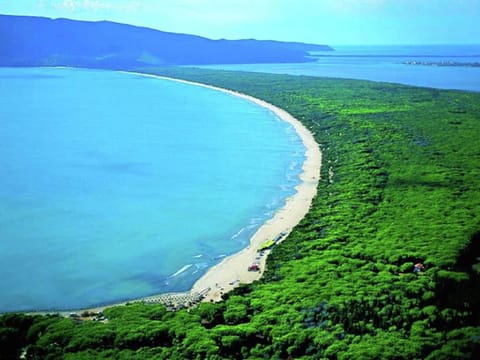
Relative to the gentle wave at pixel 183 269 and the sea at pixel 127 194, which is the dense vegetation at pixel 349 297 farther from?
the gentle wave at pixel 183 269

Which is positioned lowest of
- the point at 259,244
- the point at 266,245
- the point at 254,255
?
the point at 254,255

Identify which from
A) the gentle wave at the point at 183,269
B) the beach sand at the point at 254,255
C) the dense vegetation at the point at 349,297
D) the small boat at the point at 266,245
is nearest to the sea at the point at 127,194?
the gentle wave at the point at 183,269

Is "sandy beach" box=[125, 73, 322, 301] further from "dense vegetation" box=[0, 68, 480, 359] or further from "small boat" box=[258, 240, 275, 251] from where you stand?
"dense vegetation" box=[0, 68, 480, 359]

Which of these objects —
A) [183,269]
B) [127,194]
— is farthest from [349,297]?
[127,194]

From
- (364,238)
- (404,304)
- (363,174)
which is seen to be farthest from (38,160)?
(404,304)

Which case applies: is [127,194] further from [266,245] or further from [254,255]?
[254,255]

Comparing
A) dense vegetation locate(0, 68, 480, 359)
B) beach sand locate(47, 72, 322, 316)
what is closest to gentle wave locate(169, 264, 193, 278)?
beach sand locate(47, 72, 322, 316)
